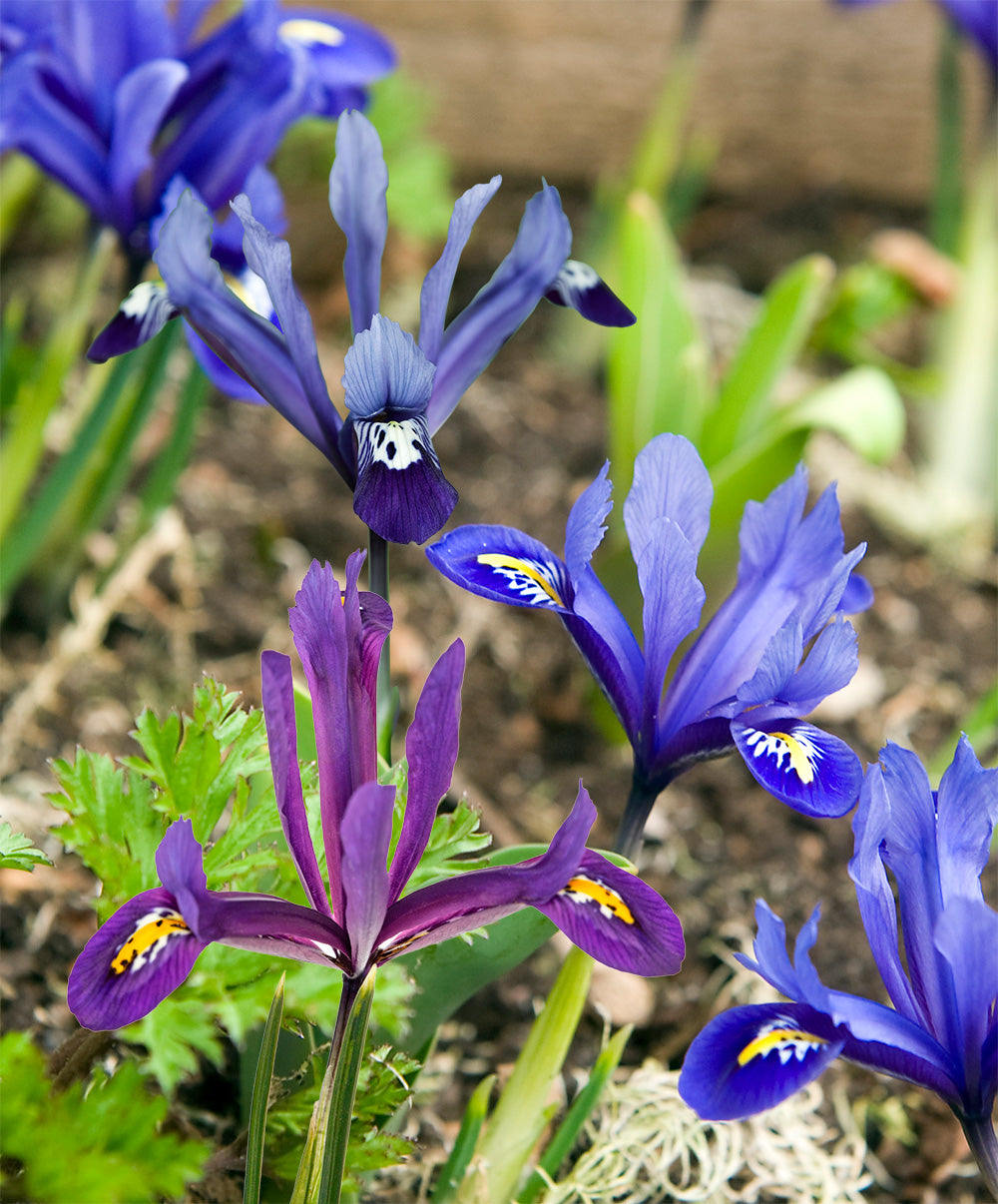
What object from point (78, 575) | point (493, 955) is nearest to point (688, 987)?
point (493, 955)

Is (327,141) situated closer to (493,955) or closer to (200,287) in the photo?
(200,287)

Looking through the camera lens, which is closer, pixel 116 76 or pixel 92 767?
pixel 92 767

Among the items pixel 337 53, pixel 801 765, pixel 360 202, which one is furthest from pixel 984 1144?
pixel 337 53

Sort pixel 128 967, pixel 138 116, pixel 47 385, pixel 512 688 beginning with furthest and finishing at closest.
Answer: pixel 512 688 < pixel 47 385 < pixel 138 116 < pixel 128 967

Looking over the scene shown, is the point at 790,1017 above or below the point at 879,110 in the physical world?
above

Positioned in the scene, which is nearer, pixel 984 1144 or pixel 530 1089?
pixel 984 1144

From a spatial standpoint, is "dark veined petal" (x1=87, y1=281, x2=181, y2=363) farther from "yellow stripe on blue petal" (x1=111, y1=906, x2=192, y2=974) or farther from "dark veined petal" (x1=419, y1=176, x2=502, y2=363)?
"yellow stripe on blue petal" (x1=111, y1=906, x2=192, y2=974)

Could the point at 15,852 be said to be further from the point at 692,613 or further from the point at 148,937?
the point at 692,613
